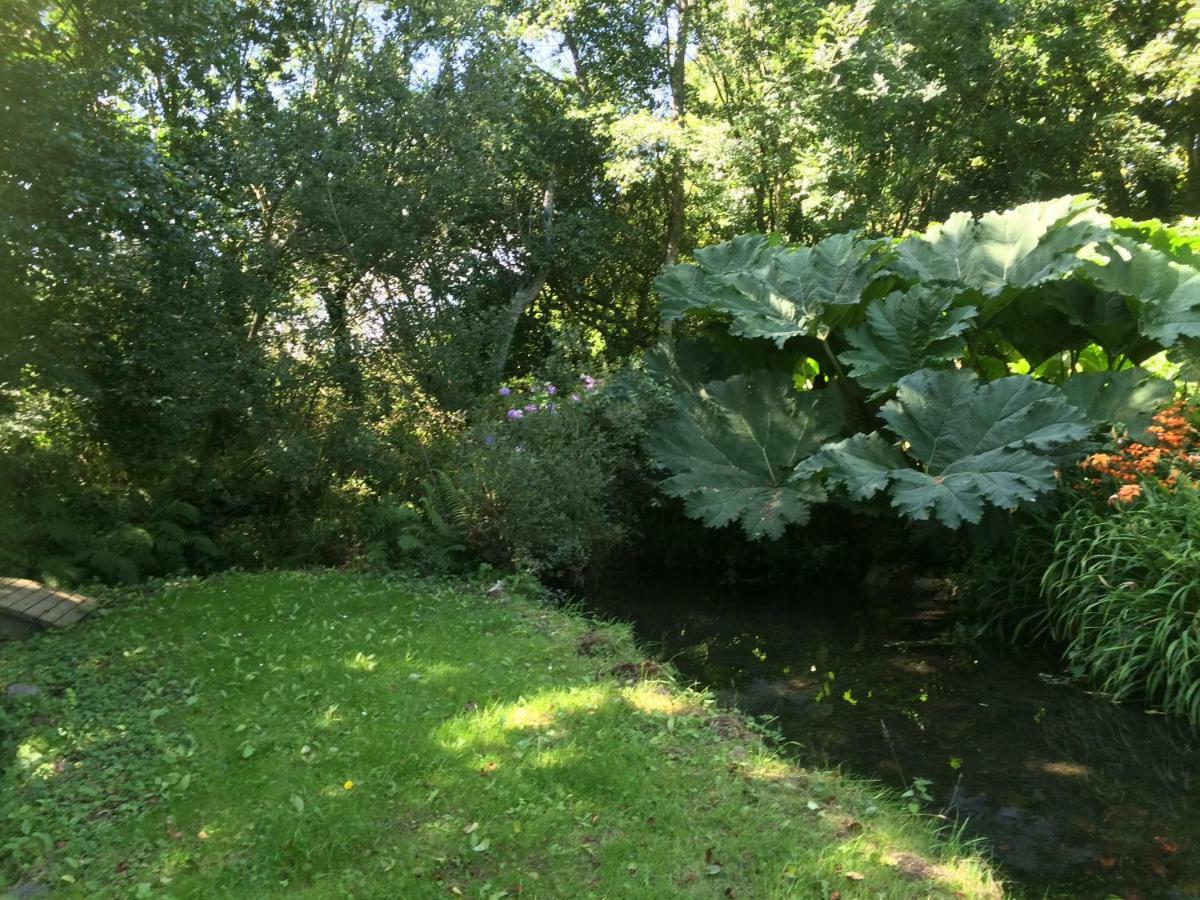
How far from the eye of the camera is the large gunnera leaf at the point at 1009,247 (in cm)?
691

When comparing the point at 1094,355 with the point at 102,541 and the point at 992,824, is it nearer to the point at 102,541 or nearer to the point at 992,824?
the point at 992,824

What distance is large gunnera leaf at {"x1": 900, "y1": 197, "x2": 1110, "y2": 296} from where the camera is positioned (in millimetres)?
6910

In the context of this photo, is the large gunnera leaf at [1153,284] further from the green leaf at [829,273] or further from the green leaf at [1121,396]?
the green leaf at [829,273]

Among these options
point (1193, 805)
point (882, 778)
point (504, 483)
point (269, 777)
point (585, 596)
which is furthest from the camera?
point (585, 596)

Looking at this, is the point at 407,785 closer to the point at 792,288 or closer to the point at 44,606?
the point at 44,606

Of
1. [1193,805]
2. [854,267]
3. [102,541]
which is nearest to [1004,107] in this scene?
[854,267]

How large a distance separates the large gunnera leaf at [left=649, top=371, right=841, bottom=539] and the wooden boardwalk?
462 centimetres

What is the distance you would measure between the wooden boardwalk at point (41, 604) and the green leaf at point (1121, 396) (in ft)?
24.4

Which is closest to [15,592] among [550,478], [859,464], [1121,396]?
[550,478]

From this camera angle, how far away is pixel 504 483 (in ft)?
24.6

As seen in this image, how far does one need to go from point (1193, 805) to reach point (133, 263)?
26.0ft

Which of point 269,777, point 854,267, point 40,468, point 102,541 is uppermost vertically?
point 854,267

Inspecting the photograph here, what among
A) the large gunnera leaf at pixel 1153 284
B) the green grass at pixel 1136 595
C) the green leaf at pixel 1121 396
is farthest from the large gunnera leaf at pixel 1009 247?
the green grass at pixel 1136 595

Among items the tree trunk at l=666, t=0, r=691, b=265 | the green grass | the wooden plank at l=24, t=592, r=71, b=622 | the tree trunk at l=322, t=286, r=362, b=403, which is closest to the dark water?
the green grass
